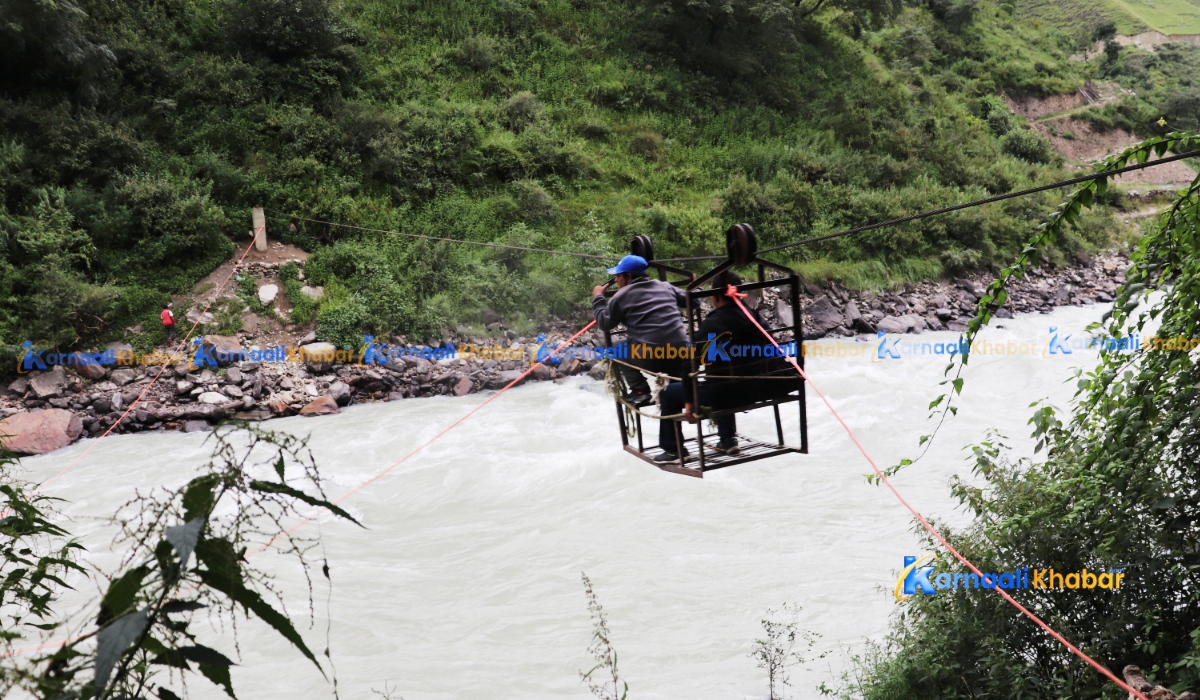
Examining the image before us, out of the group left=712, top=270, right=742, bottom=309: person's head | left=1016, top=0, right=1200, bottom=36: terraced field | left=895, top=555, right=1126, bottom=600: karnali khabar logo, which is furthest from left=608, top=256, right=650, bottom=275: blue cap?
left=1016, top=0, right=1200, bottom=36: terraced field

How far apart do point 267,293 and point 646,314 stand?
11.4 m

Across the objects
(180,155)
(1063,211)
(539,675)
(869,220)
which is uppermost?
(180,155)

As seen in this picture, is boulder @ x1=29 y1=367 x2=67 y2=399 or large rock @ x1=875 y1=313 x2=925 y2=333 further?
large rock @ x1=875 y1=313 x2=925 y2=333

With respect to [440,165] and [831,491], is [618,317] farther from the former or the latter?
[440,165]

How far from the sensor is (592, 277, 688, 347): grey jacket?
5578 millimetres

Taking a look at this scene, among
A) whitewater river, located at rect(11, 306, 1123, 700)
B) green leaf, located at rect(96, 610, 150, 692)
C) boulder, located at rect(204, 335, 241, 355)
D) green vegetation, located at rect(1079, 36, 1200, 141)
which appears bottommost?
whitewater river, located at rect(11, 306, 1123, 700)

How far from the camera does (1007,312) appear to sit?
18.7 metres

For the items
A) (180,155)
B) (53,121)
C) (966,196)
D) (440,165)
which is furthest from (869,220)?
(53,121)

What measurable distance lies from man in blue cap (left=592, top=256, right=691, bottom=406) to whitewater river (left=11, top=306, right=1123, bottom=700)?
2694 millimetres

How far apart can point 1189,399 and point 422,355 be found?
42.0 ft

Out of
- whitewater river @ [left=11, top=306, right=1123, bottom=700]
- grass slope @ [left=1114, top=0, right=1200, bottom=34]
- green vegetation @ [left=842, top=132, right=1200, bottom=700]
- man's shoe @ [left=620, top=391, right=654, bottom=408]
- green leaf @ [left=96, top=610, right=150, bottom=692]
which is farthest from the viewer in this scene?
Result: grass slope @ [left=1114, top=0, right=1200, bottom=34]

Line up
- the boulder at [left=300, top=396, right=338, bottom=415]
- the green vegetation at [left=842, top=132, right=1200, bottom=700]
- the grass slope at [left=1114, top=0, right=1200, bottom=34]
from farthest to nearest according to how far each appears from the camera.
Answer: the grass slope at [left=1114, top=0, right=1200, bottom=34]
the boulder at [left=300, top=396, right=338, bottom=415]
the green vegetation at [left=842, top=132, right=1200, bottom=700]

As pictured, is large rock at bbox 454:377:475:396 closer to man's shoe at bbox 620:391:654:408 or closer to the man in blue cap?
man's shoe at bbox 620:391:654:408

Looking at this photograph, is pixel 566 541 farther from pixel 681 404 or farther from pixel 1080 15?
pixel 1080 15
